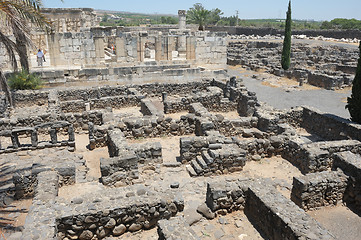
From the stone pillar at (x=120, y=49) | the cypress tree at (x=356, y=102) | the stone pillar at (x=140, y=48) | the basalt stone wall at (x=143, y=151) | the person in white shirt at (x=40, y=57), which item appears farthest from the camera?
the stone pillar at (x=140, y=48)

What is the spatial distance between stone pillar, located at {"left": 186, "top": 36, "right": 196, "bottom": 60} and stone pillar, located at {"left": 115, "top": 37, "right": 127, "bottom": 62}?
15.6ft

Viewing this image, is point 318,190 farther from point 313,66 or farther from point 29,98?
point 313,66

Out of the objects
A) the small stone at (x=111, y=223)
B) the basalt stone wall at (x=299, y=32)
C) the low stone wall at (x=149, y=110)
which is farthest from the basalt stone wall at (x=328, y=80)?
the basalt stone wall at (x=299, y=32)

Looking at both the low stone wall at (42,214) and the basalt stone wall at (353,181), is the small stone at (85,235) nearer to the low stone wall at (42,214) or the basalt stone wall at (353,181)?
the low stone wall at (42,214)

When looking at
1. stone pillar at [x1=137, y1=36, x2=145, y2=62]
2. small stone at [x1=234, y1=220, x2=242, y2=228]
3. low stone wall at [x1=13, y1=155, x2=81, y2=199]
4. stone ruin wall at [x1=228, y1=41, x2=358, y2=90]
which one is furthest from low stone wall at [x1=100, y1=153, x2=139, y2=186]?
stone ruin wall at [x1=228, y1=41, x2=358, y2=90]

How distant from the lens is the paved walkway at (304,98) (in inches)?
659

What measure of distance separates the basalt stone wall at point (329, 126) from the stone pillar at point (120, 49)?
12570 mm

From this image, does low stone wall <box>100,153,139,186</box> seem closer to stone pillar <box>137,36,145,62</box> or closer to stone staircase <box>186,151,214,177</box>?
stone staircase <box>186,151,214,177</box>

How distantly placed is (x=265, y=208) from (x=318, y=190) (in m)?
2.06

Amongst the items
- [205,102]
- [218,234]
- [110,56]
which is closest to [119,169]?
[218,234]

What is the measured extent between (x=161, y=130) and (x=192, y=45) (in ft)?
39.3

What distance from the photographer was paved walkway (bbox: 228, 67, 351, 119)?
16.8 metres

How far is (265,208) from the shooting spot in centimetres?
618

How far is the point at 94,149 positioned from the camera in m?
10.7
